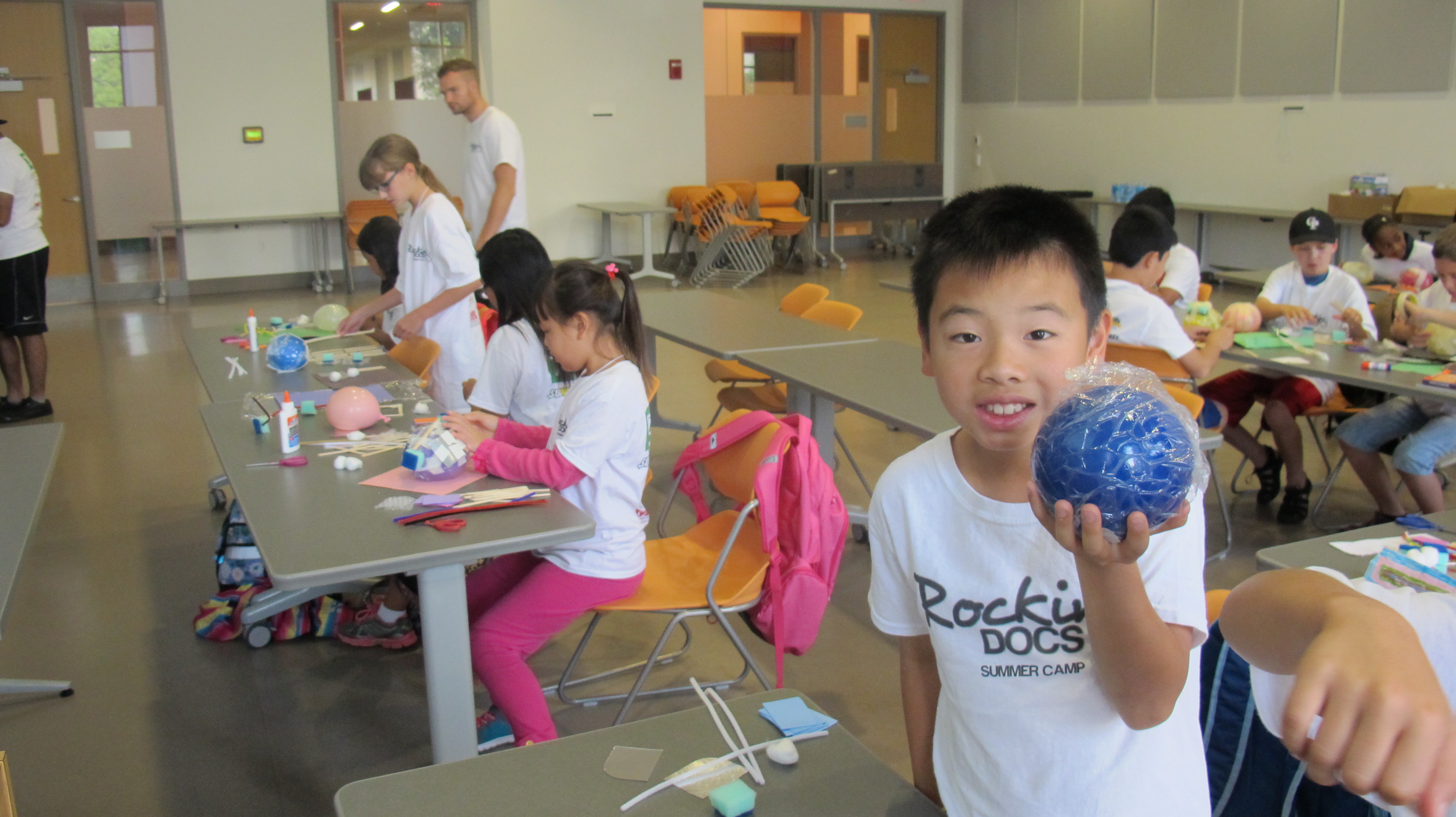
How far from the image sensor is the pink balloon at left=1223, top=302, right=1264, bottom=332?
4.32m

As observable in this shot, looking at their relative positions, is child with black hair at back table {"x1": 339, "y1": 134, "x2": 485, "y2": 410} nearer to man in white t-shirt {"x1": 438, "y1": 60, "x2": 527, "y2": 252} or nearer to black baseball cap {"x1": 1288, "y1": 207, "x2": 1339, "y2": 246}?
man in white t-shirt {"x1": 438, "y1": 60, "x2": 527, "y2": 252}

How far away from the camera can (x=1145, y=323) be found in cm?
381

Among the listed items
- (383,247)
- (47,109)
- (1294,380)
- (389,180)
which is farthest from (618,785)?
(47,109)

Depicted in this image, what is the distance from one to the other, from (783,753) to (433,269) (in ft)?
10.3

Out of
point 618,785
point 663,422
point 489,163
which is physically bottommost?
point 663,422

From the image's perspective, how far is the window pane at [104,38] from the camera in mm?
9656

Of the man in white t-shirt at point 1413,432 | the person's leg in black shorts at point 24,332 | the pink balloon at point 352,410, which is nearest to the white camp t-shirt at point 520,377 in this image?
the pink balloon at point 352,410

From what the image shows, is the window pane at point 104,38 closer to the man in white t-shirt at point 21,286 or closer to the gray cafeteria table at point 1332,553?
the man in white t-shirt at point 21,286

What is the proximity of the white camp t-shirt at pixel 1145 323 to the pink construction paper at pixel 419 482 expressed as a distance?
7.44ft

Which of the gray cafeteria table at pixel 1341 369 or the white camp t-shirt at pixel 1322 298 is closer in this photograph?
the gray cafeteria table at pixel 1341 369

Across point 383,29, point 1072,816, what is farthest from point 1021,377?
point 383,29

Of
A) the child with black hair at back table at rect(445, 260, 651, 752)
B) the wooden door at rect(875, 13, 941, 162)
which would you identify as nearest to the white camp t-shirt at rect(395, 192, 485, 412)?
the child with black hair at back table at rect(445, 260, 651, 752)

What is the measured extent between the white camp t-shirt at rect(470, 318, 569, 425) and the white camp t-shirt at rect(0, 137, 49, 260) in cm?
400

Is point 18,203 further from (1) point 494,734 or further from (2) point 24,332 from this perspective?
(1) point 494,734
